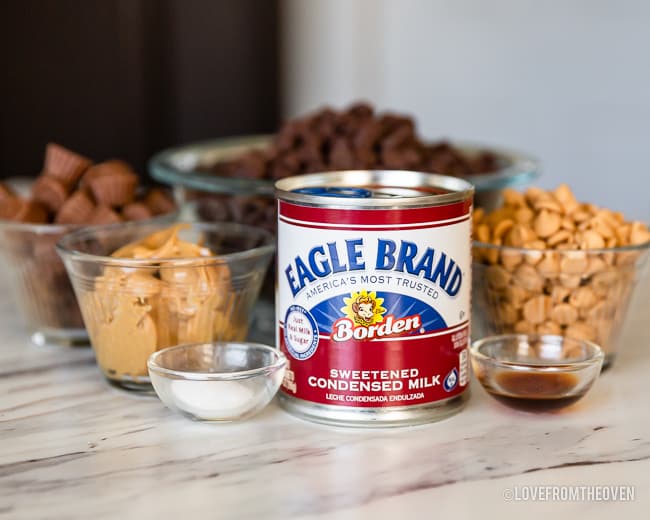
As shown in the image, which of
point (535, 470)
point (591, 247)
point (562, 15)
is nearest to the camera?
point (535, 470)

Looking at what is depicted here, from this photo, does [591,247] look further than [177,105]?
No

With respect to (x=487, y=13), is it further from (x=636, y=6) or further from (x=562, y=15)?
(x=636, y=6)

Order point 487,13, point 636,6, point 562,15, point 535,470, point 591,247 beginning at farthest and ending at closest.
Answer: point 487,13, point 562,15, point 636,6, point 591,247, point 535,470

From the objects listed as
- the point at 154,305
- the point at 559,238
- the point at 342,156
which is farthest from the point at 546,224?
the point at 154,305

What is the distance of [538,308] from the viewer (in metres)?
0.96

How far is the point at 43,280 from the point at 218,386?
351 mm

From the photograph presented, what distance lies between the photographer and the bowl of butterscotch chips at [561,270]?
943mm

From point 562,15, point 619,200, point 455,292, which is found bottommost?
point 619,200

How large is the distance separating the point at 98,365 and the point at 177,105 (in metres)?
2.47

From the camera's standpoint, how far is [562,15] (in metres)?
2.95

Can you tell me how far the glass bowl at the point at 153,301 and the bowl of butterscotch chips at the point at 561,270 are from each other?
234 mm

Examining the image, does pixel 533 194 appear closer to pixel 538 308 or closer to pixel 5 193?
pixel 538 308

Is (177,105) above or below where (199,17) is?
below

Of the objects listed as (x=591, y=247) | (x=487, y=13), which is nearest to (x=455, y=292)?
(x=591, y=247)
